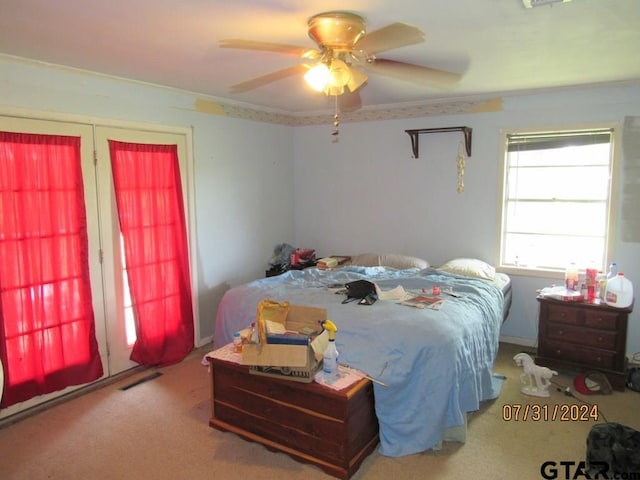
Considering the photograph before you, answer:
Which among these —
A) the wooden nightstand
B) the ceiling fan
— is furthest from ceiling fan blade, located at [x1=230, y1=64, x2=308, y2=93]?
the wooden nightstand

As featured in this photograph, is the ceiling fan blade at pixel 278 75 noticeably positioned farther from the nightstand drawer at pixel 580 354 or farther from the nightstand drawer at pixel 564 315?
the nightstand drawer at pixel 580 354

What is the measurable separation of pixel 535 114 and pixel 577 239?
1.18 metres

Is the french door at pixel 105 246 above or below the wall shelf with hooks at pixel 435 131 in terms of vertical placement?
below

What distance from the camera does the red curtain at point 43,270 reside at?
9.28 ft

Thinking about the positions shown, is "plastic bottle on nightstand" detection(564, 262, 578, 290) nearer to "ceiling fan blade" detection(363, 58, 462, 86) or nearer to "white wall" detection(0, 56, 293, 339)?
"ceiling fan blade" detection(363, 58, 462, 86)

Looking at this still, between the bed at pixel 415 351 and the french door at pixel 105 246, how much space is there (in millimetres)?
835

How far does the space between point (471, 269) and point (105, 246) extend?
3.00 m

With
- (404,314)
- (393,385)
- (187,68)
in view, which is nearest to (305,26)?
(187,68)

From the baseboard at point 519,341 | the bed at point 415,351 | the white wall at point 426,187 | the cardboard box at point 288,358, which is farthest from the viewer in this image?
the baseboard at point 519,341

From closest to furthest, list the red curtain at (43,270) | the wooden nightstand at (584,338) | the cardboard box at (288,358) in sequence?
the cardboard box at (288,358) → the red curtain at (43,270) → the wooden nightstand at (584,338)

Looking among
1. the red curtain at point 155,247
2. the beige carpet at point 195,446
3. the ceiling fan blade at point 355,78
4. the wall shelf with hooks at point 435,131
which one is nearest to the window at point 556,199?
the wall shelf with hooks at point 435,131

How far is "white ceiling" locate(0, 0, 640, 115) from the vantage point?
6.59ft

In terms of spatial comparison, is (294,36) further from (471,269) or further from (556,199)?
(556,199)

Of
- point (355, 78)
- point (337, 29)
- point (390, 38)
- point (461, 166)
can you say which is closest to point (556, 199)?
point (461, 166)
